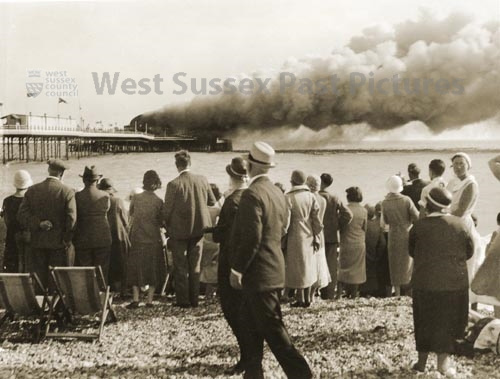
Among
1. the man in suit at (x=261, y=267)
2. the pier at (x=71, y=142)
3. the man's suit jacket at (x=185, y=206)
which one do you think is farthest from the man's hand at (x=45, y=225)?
the man in suit at (x=261, y=267)

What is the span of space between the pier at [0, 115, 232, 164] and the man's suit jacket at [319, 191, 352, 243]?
4.32 feet

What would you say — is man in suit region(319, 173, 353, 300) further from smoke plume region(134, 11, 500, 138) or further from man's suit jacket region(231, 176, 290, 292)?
man's suit jacket region(231, 176, 290, 292)

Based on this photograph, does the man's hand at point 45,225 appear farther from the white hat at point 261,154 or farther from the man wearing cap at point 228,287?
the white hat at point 261,154

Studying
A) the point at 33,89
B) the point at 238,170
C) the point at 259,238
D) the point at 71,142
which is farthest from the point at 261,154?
the point at 71,142

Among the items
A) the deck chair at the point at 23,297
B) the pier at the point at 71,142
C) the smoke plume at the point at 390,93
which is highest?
the smoke plume at the point at 390,93

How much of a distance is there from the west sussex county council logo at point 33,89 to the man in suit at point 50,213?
1.05m

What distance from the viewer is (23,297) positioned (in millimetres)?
4980

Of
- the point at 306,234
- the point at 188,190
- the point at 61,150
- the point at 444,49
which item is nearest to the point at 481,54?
the point at 444,49

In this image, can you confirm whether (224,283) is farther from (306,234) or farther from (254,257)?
(306,234)

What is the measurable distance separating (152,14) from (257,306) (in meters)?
3.83

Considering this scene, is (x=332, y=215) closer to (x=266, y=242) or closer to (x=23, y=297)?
(x=266, y=242)

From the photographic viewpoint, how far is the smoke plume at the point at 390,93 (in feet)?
19.6

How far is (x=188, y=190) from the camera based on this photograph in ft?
19.4

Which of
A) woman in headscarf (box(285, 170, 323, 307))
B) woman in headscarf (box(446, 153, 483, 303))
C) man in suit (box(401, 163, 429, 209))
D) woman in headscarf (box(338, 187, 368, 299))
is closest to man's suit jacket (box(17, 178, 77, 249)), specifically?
woman in headscarf (box(285, 170, 323, 307))
